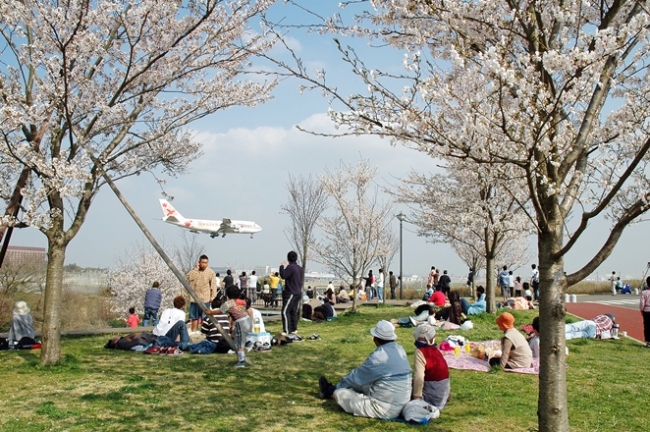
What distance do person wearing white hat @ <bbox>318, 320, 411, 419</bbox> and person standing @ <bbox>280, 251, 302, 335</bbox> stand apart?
5826 mm

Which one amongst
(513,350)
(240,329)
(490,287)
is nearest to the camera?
(513,350)

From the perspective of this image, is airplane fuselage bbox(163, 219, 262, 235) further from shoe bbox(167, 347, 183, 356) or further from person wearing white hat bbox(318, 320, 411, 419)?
person wearing white hat bbox(318, 320, 411, 419)

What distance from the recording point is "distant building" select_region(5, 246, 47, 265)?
22109mm

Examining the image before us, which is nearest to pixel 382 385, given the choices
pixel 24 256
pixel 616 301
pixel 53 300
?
pixel 53 300

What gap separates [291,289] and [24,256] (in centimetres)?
1587

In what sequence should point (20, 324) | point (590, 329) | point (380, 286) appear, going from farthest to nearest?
1. point (380, 286)
2. point (590, 329)
3. point (20, 324)

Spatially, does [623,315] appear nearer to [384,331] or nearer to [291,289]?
[291,289]

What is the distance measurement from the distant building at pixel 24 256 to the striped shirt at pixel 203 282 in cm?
1319

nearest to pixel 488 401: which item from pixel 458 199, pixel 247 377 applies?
pixel 247 377

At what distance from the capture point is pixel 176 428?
5152 millimetres

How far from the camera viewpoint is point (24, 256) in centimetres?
2269

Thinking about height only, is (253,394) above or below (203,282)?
below

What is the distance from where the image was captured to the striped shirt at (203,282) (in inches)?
457

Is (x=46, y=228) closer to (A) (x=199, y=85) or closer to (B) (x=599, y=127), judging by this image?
(A) (x=199, y=85)
